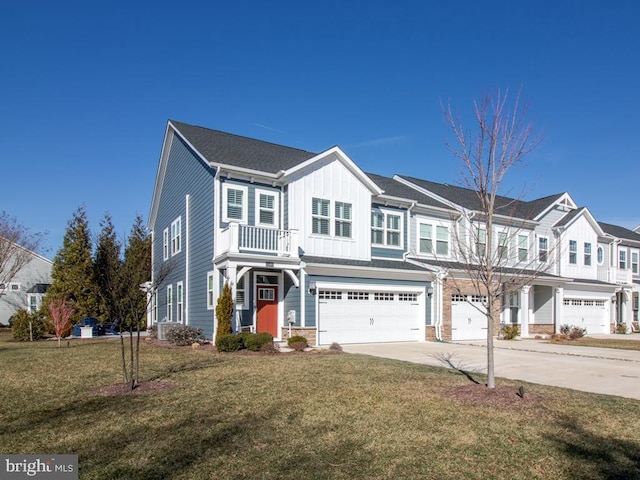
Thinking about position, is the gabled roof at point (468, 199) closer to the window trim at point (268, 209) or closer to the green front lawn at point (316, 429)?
the window trim at point (268, 209)

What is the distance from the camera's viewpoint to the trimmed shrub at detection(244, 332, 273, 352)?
1570 centimetres

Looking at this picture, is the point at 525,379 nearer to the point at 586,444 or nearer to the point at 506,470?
the point at 586,444

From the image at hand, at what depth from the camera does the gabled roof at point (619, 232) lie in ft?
112

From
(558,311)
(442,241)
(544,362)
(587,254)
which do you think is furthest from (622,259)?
(544,362)

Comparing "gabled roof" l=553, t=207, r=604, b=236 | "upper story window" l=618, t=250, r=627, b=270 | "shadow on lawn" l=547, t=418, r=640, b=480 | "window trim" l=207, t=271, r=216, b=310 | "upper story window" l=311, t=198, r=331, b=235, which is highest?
"gabled roof" l=553, t=207, r=604, b=236

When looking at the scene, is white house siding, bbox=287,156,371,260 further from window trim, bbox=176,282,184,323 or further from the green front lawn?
the green front lawn

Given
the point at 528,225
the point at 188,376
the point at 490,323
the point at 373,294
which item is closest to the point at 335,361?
the point at 188,376

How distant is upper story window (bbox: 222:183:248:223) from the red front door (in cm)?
273

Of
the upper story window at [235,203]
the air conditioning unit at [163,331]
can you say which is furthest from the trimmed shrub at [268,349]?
the air conditioning unit at [163,331]

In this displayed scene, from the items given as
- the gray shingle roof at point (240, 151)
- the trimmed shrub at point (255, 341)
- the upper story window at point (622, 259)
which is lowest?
the trimmed shrub at point (255, 341)

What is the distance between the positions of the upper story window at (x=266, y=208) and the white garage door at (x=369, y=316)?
326cm

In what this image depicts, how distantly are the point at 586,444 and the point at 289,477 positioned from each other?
12.1ft

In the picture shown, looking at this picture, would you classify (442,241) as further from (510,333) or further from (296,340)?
(296,340)

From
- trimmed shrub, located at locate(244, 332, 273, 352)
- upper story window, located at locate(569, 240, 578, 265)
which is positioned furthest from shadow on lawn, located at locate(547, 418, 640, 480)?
upper story window, located at locate(569, 240, 578, 265)
